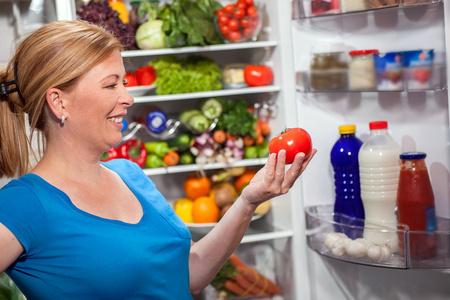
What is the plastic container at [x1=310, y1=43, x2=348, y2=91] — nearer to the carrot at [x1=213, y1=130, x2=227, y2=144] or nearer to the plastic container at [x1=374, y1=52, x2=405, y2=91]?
the plastic container at [x1=374, y1=52, x2=405, y2=91]

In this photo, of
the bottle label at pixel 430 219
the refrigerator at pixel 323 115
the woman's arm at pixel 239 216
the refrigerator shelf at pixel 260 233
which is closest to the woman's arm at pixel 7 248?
the woman's arm at pixel 239 216

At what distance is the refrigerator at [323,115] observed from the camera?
197cm

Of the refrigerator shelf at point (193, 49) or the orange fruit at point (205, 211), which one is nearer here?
the refrigerator shelf at point (193, 49)

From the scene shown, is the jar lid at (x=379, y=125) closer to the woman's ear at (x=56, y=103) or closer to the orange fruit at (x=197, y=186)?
the orange fruit at (x=197, y=186)

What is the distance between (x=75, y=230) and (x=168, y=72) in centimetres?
151

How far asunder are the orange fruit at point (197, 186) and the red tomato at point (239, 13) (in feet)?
2.52

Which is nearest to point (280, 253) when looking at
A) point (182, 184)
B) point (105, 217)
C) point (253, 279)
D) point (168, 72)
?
point (253, 279)

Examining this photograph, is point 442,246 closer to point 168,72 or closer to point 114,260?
point 114,260

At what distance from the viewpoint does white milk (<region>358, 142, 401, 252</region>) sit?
1.96 m

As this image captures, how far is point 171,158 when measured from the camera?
254 centimetres

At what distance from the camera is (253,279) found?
8.70ft

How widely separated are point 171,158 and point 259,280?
72 centimetres

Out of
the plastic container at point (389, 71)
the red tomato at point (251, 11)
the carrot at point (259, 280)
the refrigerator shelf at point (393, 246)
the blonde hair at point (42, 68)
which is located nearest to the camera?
the blonde hair at point (42, 68)

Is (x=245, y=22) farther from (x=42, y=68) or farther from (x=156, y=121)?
(x=42, y=68)
